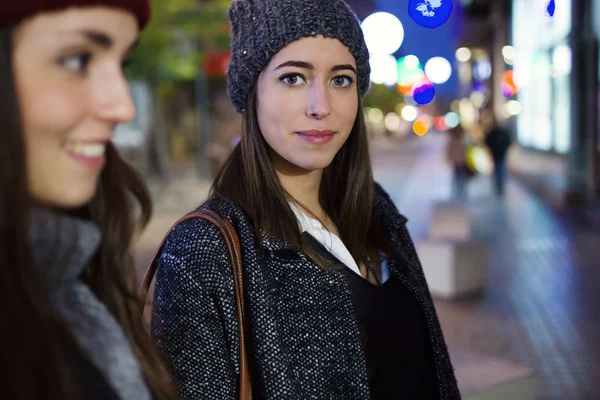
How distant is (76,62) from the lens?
3.15 ft

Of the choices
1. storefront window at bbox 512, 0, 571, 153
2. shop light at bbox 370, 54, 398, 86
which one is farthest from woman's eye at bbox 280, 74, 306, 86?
storefront window at bbox 512, 0, 571, 153

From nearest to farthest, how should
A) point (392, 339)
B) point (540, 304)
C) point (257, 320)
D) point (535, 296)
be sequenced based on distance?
point (257, 320) < point (392, 339) < point (540, 304) < point (535, 296)

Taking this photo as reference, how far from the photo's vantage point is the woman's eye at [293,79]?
1.89 meters

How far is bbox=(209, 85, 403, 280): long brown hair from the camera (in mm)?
1854

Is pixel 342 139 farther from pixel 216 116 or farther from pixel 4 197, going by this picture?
pixel 216 116

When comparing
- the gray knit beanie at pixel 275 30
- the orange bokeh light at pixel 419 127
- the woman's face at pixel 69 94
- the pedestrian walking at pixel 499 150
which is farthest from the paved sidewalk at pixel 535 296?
the orange bokeh light at pixel 419 127

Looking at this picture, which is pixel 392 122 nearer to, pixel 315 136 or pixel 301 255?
pixel 315 136

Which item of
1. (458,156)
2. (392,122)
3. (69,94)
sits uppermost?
(69,94)

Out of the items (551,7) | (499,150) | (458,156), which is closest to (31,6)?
(551,7)

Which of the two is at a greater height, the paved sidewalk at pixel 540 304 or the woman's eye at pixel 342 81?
the woman's eye at pixel 342 81

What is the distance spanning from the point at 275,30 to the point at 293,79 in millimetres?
142

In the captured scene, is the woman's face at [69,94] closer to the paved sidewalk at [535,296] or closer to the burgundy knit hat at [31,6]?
the burgundy knit hat at [31,6]

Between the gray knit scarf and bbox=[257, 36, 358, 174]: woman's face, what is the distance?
934 millimetres

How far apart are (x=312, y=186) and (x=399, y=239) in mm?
353
